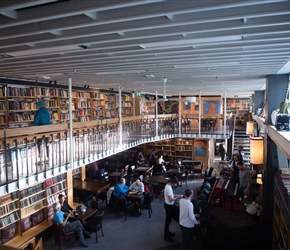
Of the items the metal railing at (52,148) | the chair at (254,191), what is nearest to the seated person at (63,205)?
the metal railing at (52,148)

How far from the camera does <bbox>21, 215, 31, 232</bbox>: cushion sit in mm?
6625

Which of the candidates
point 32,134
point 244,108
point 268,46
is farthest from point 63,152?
point 244,108

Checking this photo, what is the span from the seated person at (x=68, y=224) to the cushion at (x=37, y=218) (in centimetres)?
93

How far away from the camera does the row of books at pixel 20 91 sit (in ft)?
25.2

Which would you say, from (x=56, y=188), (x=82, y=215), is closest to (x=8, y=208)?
(x=56, y=188)

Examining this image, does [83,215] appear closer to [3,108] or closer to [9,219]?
[9,219]

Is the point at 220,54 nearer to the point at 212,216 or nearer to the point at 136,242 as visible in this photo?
the point at 212,216

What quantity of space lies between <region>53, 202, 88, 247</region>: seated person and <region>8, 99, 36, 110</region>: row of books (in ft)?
11.0

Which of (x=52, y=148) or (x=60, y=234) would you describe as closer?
(x=52, y=148)

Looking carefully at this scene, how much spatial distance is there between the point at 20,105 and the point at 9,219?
3495 mm

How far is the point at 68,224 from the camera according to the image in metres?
6.49

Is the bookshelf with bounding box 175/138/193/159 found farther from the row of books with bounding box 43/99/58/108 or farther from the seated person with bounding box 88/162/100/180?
the row of books with bounding box 43/99/58/108

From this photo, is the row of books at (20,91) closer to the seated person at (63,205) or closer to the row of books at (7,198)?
the row of books at (7,198)

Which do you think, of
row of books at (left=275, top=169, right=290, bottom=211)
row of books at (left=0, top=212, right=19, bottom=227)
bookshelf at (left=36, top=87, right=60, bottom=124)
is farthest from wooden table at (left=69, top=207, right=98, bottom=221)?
row of books at (left=275, top=169, right=290, bottom=211)
